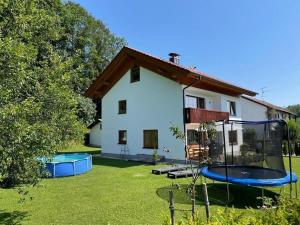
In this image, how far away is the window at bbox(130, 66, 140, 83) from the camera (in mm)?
22875

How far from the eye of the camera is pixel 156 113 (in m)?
21.0

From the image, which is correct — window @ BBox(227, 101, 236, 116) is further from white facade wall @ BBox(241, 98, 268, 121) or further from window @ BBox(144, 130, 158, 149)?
white facade wall @ BBox(241, 98, 268, 121)

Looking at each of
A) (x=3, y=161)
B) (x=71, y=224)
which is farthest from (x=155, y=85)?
(x=3, y=161)

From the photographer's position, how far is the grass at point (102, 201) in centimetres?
752

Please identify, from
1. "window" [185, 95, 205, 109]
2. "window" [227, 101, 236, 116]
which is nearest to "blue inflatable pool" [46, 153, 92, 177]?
"window" [185, 95, 205, 109]

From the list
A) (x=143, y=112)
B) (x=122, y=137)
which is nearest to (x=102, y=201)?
(x=143, y=112)

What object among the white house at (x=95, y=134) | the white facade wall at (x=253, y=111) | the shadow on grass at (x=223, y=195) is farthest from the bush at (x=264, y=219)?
the white facade wall at (x=253, y=111)

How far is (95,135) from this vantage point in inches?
1443

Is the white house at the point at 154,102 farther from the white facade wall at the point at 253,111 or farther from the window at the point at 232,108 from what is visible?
the white facade wall at the point at 253,111

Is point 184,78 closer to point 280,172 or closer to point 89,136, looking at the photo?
point 280,172

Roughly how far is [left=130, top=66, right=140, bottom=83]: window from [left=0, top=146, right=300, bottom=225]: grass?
11233mm

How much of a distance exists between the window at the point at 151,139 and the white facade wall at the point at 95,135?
15561 millimetres

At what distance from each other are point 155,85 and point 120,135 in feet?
18.9

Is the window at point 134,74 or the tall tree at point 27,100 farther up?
the window at point 134,74
